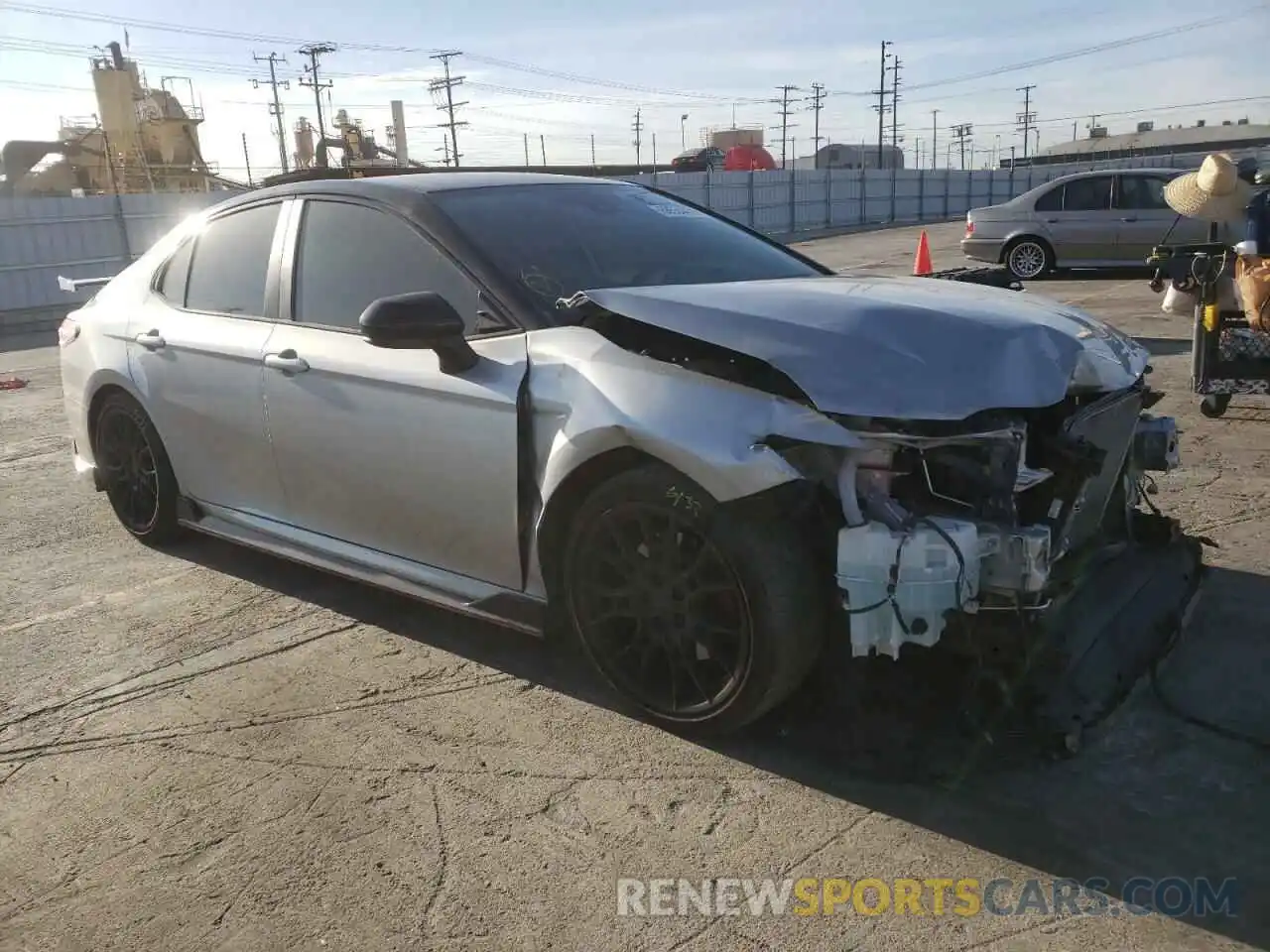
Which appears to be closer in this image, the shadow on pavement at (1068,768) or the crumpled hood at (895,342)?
Answer: the shadow on pavement at (1068,768)

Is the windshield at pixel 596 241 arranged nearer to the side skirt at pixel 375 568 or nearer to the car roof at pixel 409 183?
the car roof at pixel 409 183

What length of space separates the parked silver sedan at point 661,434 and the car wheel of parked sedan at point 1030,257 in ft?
41.1

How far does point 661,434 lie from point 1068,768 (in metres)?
1.39

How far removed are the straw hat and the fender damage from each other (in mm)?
4482

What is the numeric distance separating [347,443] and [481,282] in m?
0.75

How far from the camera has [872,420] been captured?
271 centimetres

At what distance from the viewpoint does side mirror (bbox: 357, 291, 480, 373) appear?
3107 mm

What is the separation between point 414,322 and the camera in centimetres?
311

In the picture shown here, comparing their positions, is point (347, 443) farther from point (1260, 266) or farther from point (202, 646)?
point (1260, 266)

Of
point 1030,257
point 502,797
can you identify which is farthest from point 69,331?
point 1030,257

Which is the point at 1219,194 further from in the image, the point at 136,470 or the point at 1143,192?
the point at 1143,192

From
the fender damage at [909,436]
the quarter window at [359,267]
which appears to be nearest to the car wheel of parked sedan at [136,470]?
the quarter window at [359,267]

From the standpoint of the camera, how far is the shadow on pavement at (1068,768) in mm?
2484

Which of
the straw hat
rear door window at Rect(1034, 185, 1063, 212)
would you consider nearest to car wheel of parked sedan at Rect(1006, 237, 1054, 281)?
rear door window at Rect(1034, 185, 1063, 212)
